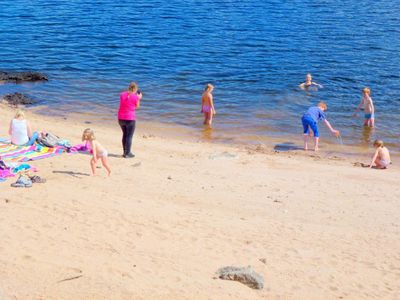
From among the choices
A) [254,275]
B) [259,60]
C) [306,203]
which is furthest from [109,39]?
[254,275]

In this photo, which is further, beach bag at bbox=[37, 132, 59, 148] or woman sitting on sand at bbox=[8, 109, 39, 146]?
beach bag at bbox=[37, 132, 59, 148]

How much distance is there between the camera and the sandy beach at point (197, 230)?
28.8ft

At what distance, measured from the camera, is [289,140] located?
61.0 ft

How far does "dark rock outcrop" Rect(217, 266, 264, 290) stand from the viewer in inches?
348

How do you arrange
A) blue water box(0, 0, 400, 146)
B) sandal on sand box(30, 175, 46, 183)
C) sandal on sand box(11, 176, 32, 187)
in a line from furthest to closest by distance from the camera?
blue water box(0, 0, 400, 146) < sandal on sand box(30, 175, 46, 183) < sandal on sand box(11, 176, 32, 187)

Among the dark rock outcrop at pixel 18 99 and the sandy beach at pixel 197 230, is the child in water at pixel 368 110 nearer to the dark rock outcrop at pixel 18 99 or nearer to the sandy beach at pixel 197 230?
the sandy beach at pixel 197 230

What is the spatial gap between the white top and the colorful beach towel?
0.52 feet

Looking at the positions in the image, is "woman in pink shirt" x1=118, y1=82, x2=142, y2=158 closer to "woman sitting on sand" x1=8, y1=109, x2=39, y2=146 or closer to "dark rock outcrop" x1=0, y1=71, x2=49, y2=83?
"woman sitting on sand" x1=8, y1=109, x2=39, y2=146

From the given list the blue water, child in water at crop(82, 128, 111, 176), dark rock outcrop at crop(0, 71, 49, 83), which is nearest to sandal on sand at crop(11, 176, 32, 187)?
child in water at crop(82, 128, 111, 176)

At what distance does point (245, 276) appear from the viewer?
351 inches

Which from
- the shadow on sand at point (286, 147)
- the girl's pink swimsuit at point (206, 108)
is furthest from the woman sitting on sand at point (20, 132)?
the shadow on sand at point (286, 147)

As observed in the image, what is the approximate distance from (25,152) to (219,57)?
1468cm

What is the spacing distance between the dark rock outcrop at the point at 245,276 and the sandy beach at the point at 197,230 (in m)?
0.11

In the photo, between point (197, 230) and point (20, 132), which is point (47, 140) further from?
point (197, 230)
